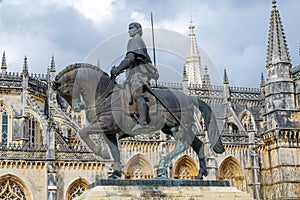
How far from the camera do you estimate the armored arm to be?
13.0 metres

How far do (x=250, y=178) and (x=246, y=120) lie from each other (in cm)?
1028

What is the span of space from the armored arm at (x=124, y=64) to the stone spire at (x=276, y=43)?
32.2 m

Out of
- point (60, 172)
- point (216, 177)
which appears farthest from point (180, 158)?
point (60, 172)

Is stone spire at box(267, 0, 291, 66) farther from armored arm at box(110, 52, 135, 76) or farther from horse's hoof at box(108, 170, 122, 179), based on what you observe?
horse's hoof at box(108, 170, 122, 179)

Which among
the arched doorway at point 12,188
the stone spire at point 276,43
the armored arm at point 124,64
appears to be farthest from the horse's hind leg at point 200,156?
the stone spire at point 276,43

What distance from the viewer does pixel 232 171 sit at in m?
43.0

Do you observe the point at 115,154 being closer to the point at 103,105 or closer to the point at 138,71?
the point at 103,105

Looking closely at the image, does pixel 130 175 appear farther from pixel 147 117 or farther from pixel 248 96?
pixel 147 117

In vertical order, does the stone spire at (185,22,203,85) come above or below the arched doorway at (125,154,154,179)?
above

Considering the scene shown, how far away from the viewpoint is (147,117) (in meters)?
13.0

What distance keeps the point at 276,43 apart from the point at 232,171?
1024 cm

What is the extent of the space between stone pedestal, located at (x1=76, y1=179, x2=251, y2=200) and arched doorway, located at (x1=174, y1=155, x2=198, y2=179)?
28143 mm

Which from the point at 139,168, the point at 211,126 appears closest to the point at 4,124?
the point at 139,168

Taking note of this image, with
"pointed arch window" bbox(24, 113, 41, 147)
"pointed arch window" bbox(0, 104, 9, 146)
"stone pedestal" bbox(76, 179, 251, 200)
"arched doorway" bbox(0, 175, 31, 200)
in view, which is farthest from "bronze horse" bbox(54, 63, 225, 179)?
"pointed arch window" bbox(24, 113, 41, 147)
